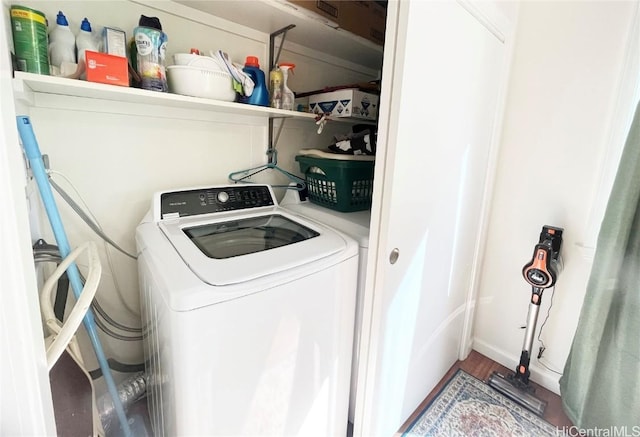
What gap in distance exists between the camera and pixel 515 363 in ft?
6.31

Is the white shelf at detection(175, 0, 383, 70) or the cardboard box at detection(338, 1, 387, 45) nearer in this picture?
the white shelf at detection(175, 0, 383, 70)

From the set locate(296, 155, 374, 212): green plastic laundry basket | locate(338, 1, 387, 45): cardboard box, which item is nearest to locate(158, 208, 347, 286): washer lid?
locate(296, 155, 374, 212): green plastic laundry basket

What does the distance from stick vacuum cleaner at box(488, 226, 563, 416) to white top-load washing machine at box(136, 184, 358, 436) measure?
40.1 inches

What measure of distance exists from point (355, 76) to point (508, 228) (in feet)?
4.83

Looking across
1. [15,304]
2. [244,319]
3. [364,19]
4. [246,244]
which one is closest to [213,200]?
[246,244]

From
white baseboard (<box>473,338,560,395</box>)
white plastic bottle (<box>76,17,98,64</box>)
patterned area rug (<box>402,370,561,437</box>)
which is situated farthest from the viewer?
white baseboard (<box>473,338,560,395</box>)

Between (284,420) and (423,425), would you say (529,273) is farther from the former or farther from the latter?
(284,420)

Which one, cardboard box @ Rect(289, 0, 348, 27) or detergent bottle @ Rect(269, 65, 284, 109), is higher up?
cardboard box @ Rect(289, 0, 348, 27)

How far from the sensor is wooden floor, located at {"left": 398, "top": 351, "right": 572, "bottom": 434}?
1611 millimetres

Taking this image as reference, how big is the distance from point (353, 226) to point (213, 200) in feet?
2.19

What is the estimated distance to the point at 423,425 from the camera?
157 centimetres

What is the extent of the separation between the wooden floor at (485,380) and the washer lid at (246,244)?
3.74 feet

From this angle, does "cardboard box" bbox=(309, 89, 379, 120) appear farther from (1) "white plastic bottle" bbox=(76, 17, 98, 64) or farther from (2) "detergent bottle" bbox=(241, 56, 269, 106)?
(1) "white plastic bottle" bbox=(76, 17, 98, 64)

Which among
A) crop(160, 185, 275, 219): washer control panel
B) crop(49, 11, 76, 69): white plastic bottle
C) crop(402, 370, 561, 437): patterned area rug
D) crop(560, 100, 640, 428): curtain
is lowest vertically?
crop(402, 370, 561, 437): patterned area rug
